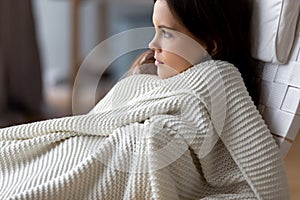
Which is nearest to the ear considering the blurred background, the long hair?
the long hair

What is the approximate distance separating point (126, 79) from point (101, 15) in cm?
162

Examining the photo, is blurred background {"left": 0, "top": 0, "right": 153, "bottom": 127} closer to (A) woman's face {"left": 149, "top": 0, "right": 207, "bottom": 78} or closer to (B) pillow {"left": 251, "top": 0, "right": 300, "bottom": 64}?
(A) woman's face {"left": 149, "top": 0, "right": 207, "bottom": 78}

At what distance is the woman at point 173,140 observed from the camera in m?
1.01

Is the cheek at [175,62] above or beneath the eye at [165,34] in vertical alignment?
beneath

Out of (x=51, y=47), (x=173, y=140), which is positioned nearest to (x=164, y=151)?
(x=173, y=140)

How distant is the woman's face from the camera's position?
3.76ft

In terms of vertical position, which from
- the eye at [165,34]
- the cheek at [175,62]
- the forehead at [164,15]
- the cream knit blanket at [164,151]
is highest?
the forehead at [164,15]

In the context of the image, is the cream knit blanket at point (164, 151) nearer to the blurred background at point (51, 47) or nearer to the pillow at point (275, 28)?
the pillow at point (275, 28)

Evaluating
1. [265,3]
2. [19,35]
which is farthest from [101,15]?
[265,3]

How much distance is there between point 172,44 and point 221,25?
0.35 feet

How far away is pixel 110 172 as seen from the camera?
1.01 meters

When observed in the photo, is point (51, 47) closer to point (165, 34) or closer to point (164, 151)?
point (165, 34)

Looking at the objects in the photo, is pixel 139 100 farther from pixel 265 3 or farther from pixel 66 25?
pixel 66 25

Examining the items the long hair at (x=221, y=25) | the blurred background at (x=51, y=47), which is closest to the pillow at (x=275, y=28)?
the long hair at (x=221, y=25)
